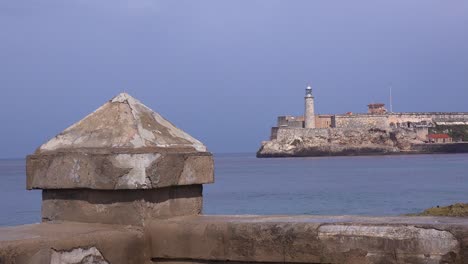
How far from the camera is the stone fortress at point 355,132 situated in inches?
3895

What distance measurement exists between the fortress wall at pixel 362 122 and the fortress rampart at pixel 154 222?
Result: 3811 inches

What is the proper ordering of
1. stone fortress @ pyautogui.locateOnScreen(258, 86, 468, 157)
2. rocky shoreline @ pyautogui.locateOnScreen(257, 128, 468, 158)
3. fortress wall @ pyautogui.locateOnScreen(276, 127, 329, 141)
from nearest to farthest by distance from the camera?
fortress wall @ pyautogui.locateOnScreen(276, 127, 329, 141)
stone fortress @ pyautogui.locateOnScreen(258, 86, 468, 157)
rocky shoreline @ pyautogui.locateOnScreen(257, 128, 468, 158)

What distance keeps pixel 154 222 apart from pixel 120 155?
37cm

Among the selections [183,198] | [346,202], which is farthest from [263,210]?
[183,198]

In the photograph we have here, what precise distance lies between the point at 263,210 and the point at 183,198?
29.1 m

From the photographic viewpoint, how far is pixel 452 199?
36.1 m

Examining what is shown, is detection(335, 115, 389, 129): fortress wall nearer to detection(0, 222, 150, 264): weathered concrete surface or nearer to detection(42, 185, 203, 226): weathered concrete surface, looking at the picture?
detection(42, 185, 203, 226): weathered concrete surface

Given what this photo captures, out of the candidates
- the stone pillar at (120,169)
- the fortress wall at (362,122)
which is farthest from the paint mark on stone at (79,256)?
the fortress wall at (362,122)

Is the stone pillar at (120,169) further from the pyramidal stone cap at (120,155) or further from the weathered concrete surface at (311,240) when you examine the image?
the weathered concrete surface at (311,240)

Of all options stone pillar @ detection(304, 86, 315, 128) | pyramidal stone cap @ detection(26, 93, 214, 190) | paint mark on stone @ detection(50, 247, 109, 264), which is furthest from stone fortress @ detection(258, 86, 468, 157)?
paint mark on stone @ detection(50, 247, 109, 264)

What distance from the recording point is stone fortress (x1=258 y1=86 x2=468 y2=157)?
98938mm

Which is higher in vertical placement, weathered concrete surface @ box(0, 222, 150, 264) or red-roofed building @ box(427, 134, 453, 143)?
red-roofed building @ box(427, 134, 453, 143)

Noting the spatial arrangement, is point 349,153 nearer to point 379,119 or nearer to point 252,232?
point 379,119

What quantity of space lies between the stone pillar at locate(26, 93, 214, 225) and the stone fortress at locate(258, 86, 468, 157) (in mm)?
91485
